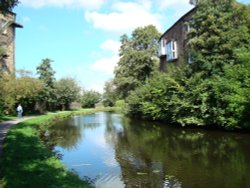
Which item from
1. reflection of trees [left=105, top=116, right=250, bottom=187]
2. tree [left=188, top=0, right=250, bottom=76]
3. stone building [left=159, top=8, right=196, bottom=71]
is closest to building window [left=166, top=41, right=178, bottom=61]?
stone building [left=159, top=8, right=196, bottom=71]

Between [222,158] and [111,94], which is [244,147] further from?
[111,94]

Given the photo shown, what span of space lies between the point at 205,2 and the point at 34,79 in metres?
24.6

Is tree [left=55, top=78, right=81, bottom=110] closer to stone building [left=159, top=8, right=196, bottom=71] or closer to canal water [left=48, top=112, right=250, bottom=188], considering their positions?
stone building [left=159, top=8, right=196, bottom=71]

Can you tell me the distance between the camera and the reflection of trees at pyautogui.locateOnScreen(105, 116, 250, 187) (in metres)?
12.2

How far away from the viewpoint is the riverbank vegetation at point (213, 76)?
2477 cm

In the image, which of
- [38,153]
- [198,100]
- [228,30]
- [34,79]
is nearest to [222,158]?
[38,153]

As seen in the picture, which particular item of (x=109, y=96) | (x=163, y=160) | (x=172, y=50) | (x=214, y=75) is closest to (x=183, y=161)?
(x=163, y=160)

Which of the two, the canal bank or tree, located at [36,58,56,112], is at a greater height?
tree, located at [36,58,56,112]

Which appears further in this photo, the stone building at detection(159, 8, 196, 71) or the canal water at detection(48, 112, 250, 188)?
the stone building at detection(159, 8, 196, 71)

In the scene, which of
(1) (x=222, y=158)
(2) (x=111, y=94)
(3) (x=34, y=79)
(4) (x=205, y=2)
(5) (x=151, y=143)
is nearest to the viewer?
(1) (x=222, y=158)

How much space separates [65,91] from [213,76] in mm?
43305

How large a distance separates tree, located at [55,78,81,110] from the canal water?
138 feet

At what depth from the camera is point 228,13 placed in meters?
29.8

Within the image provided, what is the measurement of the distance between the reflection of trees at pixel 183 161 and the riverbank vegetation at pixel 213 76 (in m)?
2.67
